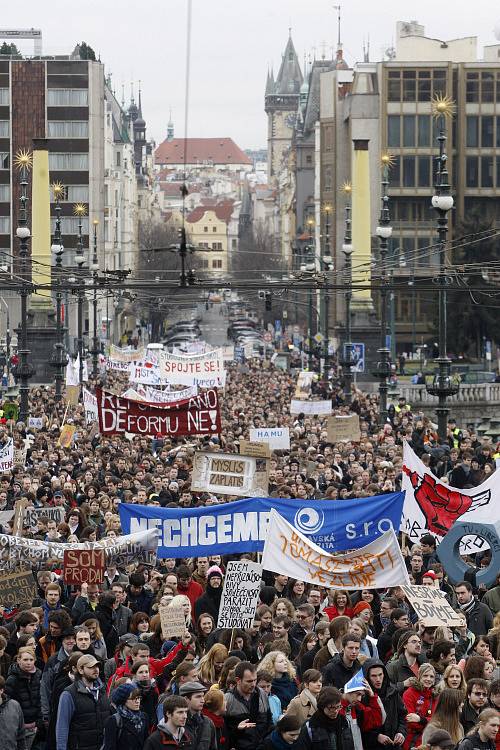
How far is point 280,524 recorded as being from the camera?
14.3 meters

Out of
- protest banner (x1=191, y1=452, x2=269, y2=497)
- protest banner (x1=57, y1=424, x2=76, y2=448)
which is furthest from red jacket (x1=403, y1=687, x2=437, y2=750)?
protest banner (x1=57, y1=424, x2=76, y2=448)

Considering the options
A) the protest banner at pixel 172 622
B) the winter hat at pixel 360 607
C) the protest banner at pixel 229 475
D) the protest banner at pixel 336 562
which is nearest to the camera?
the protest banner at pixel 172 622

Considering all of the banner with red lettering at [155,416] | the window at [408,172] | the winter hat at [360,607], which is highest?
the window at [408,172]

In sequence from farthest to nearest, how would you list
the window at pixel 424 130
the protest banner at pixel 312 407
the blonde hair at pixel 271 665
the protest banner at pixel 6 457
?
the window at pixel 424 130, the protest banner at pixel 312 407, the protest banner at pixel 6 457, the blonde hair at pixel 271 665

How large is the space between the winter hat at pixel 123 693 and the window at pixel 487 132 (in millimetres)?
90009

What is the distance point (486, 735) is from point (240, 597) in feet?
14.0

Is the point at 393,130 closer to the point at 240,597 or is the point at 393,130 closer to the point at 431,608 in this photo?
the point at 240,597

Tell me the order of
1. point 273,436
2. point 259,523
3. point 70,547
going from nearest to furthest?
1. point 70,547
2. point 259,523
3. point 273,436

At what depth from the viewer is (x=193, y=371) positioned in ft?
133

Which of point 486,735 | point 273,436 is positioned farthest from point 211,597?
point 273,436

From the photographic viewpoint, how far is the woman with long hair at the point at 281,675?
449 inches

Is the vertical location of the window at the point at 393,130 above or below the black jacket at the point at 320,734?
above

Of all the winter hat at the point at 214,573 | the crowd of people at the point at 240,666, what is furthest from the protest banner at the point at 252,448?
the winter hat at the point at 214,573

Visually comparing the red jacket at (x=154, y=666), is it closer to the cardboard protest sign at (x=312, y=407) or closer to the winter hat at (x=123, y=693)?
the winter hat at (x=123, y=693)
